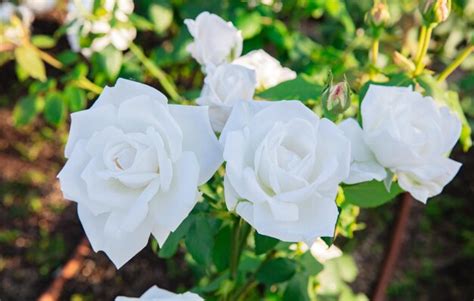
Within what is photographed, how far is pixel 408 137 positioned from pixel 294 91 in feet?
0.59

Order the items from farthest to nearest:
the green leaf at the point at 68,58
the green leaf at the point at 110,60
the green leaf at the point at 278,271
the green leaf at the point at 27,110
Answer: the green leaf at the point at 27,110 → the green leaf at the point at 68,58 → the green leaf at the point at 110,60 → the green leaf at the point at 278,271

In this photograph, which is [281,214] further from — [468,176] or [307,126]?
[468,176]

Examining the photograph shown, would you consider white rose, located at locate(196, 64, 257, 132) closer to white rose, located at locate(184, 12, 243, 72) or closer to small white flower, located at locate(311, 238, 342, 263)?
white rose, located at locate(184, 12, 243, 72)

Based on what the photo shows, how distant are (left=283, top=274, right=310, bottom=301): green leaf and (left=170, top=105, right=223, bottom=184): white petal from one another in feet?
1.24

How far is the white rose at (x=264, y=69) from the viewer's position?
75cm

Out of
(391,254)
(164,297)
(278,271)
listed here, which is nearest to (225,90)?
(164,297)

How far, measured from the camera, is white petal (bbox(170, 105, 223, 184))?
1.73 ft

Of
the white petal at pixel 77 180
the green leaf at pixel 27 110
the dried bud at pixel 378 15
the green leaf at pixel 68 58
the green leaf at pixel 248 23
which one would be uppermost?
the dried bud at pixel 378 15

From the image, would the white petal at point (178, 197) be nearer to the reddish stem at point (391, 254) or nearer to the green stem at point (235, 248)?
the green stem at point (235, 248)

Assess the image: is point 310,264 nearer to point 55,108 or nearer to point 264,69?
point 264,69

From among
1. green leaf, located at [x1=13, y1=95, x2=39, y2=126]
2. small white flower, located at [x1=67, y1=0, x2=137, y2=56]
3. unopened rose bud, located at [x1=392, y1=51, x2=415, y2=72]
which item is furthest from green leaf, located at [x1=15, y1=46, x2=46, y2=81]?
unopened rose bud, located at [x1=392, y1=51, x2=415, y2=72]

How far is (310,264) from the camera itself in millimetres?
889

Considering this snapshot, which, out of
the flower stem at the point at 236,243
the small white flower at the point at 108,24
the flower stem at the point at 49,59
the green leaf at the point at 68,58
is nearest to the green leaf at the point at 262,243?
the flower stem at the point at 236,243

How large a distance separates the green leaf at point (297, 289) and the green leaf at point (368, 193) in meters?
0.23
